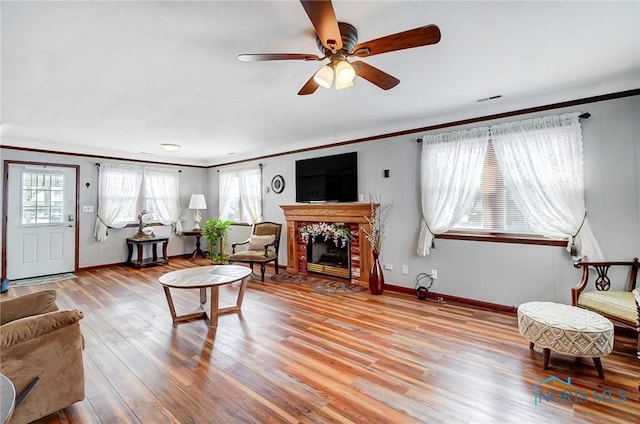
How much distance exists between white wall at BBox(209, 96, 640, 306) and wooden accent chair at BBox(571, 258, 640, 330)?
147mm

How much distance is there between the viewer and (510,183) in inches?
133

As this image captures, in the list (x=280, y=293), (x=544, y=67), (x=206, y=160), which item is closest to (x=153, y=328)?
(x=280, y=293)

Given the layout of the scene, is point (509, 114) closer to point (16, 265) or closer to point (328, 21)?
point (328, 21)

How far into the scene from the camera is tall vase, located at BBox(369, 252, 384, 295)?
4188 mm

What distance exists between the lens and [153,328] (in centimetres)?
307

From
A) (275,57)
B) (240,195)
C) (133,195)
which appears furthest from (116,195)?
(275,57)

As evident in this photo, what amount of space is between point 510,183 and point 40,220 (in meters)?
7.57

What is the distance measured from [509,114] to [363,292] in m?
2.99

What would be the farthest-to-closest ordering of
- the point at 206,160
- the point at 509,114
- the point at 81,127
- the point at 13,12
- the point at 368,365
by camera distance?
the point at 206,160, the point at 81,127, the point at 509,114, the point at 368,365, the point at 13,12

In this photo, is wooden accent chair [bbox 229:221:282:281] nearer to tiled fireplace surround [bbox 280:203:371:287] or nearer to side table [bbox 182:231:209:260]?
tiled fireplace surround [bbox 280:203:371:287]

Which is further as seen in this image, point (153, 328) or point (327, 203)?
point (327, 203)

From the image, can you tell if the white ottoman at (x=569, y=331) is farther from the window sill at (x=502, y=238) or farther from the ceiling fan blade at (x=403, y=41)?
the ceiling fan blade at (x=403, y=41)

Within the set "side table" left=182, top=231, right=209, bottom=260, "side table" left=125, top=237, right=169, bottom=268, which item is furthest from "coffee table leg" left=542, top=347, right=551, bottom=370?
"side table" left=182, top=231, right=209, bottom=260

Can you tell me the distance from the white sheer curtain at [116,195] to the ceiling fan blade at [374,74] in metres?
6.09
